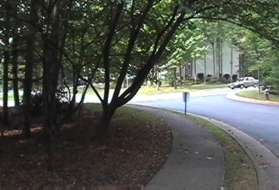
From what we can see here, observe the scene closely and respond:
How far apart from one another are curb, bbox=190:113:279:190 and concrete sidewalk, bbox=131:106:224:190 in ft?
2.24

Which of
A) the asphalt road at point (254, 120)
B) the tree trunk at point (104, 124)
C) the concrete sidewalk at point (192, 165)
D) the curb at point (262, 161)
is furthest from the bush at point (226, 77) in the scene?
the tree trunk at point (104, 124)

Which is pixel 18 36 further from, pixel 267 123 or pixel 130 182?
pixel 267 123

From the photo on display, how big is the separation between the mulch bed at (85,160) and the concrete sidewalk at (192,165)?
0.75ft

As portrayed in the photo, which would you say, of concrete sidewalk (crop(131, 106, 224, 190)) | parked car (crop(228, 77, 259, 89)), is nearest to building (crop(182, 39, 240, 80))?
parked car (crop(228, 77, 259, 89))

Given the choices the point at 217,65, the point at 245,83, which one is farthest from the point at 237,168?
the point at 217,65

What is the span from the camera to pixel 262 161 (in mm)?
12266

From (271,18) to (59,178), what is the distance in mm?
7286

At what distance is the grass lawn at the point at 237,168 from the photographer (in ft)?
30.4

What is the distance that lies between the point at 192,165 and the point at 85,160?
200 cm

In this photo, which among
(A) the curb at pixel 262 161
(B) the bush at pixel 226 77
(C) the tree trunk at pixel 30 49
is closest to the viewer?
(A) the curb at pixel 262 161

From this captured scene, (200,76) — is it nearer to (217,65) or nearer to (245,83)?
(217,65)

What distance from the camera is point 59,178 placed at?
9.38 m

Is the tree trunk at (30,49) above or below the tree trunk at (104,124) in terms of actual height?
above

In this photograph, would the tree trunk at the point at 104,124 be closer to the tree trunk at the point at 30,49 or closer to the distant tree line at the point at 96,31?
the distant tree line at the point at 96,31
